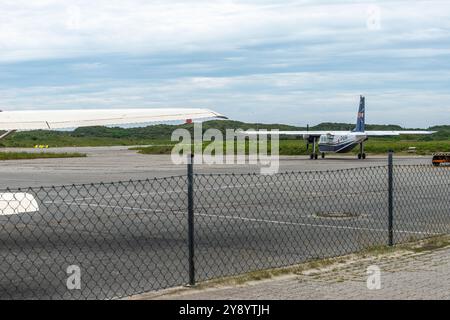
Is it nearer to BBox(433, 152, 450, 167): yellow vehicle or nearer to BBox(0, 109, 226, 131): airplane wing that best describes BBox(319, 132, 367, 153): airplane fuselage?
BBox(433, 152, 450, 167): yellow vehicle

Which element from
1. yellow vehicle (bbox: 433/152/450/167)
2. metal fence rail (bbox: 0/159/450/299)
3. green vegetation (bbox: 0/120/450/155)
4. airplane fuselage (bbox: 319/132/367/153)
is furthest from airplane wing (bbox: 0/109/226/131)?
green vegetation (bbox: 0/120/450/155)

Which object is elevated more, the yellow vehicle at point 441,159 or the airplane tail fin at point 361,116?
the airplane tail fin at point 361,116

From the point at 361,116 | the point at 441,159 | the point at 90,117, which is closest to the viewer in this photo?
the point at 90,117

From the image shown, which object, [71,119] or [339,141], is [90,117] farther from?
[339,141]

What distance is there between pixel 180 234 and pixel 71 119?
307 centimetres

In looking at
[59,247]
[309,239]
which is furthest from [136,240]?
[309,239]

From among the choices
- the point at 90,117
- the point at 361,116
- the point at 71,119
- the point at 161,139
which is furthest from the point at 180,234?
the point at 161,139

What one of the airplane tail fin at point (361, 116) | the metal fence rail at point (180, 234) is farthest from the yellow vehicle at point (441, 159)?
the metal fence rail at point (180, 234)

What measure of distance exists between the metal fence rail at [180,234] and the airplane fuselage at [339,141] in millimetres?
33867

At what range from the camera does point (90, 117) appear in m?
13.2

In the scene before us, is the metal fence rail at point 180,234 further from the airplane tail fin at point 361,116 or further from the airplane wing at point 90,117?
the airplane tail fin at point 361,116

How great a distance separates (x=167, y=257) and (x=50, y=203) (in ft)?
32.0

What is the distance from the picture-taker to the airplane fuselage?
54559 mm

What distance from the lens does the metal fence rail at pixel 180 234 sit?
858 cm
